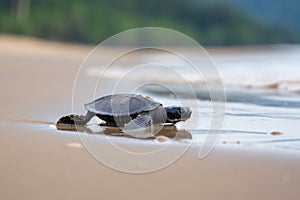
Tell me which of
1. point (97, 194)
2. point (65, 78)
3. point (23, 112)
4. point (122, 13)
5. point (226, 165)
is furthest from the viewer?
point (122, 13)

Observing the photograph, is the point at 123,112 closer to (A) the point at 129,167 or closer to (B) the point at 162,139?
(B) the point at 162,139

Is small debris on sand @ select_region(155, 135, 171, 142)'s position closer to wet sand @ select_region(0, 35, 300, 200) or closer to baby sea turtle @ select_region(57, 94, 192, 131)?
wet sand @ select_region(0, 35, 300, 200)

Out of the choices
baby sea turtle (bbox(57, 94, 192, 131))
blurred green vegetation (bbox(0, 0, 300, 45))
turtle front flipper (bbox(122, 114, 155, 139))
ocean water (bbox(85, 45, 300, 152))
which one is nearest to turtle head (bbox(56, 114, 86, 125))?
baby sea turtle (bbox(57, 94, 192, 131))

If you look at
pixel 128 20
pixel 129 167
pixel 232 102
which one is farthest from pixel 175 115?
pixel 128 20

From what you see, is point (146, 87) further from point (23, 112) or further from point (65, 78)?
point (23, 112)

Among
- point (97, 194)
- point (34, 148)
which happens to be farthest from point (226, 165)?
point (34, 148)

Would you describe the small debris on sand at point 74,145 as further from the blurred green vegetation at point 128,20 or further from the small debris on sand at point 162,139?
the blurred green vegetation at point 128,20
